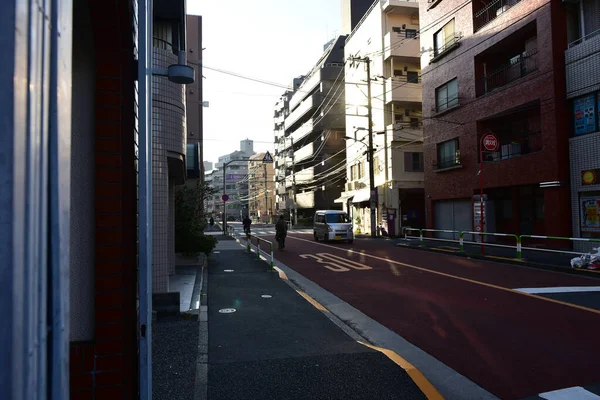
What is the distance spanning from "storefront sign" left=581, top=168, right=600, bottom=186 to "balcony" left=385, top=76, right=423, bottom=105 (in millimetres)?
16896

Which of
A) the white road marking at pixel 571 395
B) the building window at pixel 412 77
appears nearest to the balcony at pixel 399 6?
the building window at pixel 412 77

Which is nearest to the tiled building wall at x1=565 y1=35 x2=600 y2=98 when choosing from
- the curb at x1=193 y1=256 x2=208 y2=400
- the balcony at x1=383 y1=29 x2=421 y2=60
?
the balcony at x1=383 y1=29 x2=421 y2=60

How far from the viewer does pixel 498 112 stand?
66.4 feet

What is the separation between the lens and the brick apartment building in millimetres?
16938

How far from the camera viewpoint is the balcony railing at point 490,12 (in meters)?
20.6

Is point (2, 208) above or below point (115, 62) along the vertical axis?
below

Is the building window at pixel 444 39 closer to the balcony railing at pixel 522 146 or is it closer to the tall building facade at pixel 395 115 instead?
the tall building facade at pixel 395 115

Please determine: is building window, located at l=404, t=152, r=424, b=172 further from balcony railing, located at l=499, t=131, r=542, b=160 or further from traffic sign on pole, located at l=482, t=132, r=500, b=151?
traffic sign on pole, located at l=482, t=132, r=500, b=151

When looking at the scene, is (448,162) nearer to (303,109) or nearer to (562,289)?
(562,289)

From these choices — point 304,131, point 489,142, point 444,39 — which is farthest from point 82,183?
point 304,131

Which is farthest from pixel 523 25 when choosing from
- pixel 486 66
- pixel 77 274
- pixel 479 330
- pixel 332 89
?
pixel 332 89

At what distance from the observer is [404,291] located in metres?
9.59

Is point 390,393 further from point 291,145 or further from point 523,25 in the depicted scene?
point 291,145

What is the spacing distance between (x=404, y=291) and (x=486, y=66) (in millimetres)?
17893
